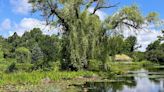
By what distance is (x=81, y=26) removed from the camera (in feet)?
119

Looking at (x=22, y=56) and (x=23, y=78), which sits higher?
(x=22, y=56)

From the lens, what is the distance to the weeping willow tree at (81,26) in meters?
35.9

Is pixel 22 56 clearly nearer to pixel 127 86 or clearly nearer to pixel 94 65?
pixel 94 65

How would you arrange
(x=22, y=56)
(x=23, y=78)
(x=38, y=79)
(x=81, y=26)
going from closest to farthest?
(x=23, y=78) → (x=38, y=79) → (x=81, y=26) → (x=22, y=56)

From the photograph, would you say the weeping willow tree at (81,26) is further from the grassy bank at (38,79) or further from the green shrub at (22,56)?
the green shrub at (22,56)

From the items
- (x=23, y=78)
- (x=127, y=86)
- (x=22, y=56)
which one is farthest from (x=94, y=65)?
(x=22, y=56)

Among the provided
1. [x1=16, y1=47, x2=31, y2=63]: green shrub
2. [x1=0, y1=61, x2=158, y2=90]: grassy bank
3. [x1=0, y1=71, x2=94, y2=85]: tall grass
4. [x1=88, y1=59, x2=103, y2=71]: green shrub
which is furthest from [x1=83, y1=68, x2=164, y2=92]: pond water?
[x1=16, y1=47, x2=31, y2=63]: green shrub

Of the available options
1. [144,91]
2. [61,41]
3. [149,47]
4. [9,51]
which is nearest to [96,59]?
[61,41]

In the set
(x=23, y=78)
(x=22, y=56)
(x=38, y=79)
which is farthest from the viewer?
(x=22, y=56)

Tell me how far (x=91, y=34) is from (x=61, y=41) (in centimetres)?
283

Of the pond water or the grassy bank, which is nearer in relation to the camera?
the pond water

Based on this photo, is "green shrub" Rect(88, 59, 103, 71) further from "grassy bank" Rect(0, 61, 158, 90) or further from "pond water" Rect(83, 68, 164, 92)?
"pond water" Rect(83, 68, 164, 92)

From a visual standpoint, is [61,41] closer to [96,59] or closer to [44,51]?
[96,59]

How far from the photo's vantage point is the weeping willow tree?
35.9m
